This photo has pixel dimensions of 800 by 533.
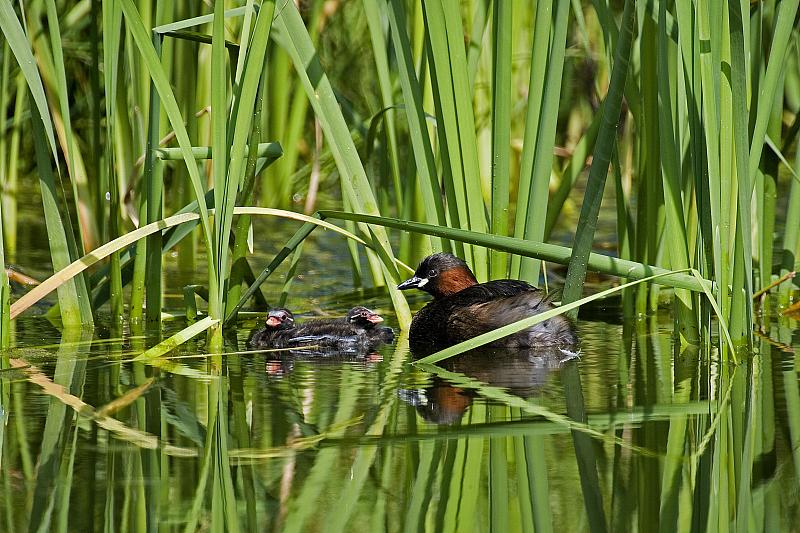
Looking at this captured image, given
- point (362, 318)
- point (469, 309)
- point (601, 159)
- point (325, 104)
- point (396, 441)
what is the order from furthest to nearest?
point (362, 318) < point (469, 309) < point (325, 104) < point (601, 159) < point (396, 441)

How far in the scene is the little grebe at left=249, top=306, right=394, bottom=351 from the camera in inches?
194

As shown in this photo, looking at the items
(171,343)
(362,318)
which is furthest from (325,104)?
(171,343)

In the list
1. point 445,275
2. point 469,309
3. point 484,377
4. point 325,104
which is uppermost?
point 325,104

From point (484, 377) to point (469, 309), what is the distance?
0.77m

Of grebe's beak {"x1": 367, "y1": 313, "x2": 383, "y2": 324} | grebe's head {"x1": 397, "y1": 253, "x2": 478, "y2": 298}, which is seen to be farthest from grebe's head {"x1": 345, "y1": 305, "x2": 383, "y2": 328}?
grebe's head {"x1": 397, "y1": 253, "x2": 478, "y2": 298}

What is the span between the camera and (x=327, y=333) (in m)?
5.08

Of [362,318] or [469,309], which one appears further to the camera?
[362,318]

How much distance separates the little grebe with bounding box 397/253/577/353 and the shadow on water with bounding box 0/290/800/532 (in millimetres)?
115

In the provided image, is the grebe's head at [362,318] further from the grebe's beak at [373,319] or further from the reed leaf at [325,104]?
the reed leaf at [325,104]

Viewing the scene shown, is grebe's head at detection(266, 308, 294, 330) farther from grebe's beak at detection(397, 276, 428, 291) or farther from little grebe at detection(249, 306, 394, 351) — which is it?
grebe's beak at detection(397, 276, 428, 291)

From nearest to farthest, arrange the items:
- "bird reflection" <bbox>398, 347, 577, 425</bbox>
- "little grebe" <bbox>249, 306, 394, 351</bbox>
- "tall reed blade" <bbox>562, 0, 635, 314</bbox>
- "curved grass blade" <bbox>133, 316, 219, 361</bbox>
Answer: "bird reflection" <bbox>398, 347, 577, 425</bbox> < "tall reed blade" <bbox>562, 0, 635, 314</bbox> < "curved grass blade" <bbox>133, 316, 219, 361</bbox> < "little grebe" <bbox>249, 306, 394, 351</bbox>

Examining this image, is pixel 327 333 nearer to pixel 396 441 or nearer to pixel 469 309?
pixel 469 309

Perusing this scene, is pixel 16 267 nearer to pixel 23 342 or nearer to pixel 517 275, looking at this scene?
pixel 23 342

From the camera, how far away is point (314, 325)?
5.17 metres
